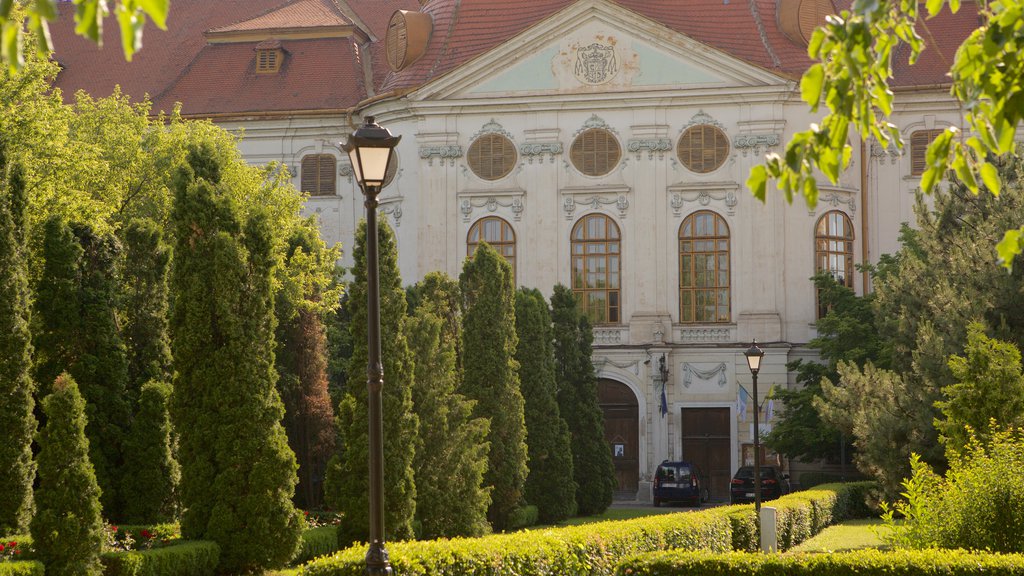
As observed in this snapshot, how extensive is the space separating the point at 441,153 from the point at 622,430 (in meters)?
10.8

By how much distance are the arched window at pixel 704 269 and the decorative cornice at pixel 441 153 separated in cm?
772

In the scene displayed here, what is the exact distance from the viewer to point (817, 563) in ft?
53.5

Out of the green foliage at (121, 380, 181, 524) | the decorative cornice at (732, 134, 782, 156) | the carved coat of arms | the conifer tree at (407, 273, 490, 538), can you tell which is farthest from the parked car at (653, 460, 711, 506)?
the green foliage at (121, 380, 181, 524)

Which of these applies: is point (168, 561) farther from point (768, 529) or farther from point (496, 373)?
point (496, 373)

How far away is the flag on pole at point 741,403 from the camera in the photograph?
46.1m

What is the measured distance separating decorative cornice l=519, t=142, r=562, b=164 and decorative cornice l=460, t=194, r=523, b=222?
1350 millimetres

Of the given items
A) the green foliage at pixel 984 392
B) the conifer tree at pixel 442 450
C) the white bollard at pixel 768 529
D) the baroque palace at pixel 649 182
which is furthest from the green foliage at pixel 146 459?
the baroque palace at pixel 649 182

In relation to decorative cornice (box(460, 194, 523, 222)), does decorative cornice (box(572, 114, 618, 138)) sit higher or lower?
higher

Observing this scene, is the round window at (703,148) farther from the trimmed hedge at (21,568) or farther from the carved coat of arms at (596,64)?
the trimmed hedge at (21,568)

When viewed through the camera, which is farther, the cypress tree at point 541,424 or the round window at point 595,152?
the round window at point 595,152

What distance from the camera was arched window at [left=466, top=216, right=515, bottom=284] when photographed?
48.2 m

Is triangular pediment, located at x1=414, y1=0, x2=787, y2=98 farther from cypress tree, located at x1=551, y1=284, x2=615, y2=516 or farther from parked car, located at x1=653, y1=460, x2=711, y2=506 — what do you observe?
parked car, located at x1=653, y1=460, x2=711, y2=506

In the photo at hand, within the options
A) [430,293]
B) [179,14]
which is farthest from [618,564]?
[179,14]

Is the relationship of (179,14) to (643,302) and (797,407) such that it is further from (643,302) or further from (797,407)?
(797,407)
